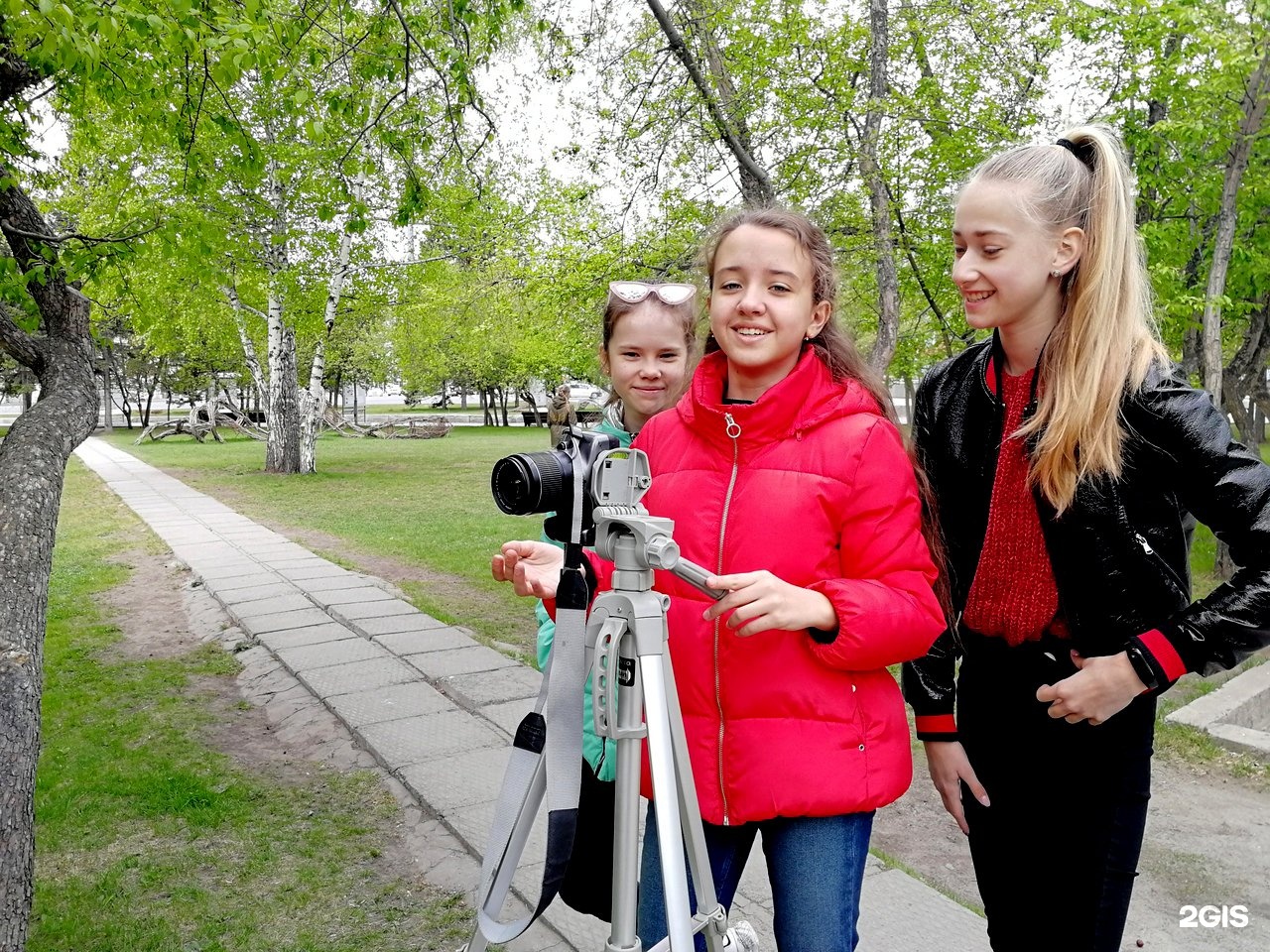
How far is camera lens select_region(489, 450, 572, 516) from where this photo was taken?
148 cm

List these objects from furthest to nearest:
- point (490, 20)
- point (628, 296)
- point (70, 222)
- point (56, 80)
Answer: point (70, 222), point (490, 20), point (56, 80), point (628, 296)

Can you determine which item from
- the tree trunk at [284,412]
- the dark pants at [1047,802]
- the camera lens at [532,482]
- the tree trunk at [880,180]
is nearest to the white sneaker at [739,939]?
the dark pants at [1047,802]

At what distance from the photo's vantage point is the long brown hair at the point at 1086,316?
5.02 feet

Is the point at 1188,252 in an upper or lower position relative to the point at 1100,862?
upper

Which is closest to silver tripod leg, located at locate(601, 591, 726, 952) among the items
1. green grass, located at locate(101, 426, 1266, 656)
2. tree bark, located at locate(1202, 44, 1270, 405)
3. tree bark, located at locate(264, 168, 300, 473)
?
green grass, located at locate(101, 426, 1266, 656)

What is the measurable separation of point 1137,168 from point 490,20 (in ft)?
Answer: 18.6

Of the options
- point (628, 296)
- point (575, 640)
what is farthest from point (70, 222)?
point (575, 640)

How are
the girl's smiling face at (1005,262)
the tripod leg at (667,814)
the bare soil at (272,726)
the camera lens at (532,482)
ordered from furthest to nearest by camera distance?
the bare soil at (272,726)
the girl's smiling face at (1005,262)
the camera lens at (532,482)
the tripod leg at (667,814)

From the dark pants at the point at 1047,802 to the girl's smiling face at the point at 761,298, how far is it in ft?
2.26

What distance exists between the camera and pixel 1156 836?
11.9ft

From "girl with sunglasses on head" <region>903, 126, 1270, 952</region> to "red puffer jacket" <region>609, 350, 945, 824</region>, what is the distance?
216 millimetres

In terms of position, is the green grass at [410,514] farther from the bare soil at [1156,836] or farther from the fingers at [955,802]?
the fingers at [955,802]

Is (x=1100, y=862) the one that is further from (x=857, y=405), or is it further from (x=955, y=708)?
(x=857, y=405)

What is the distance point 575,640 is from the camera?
155cm
